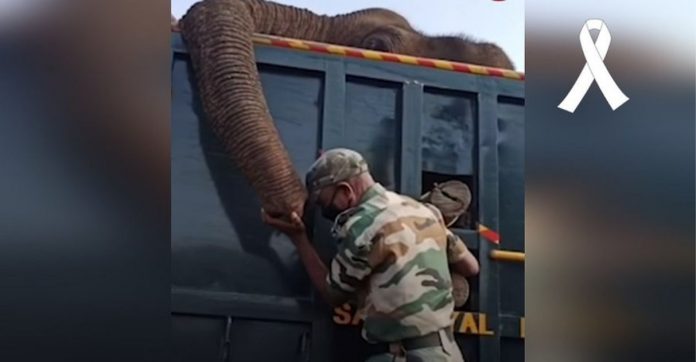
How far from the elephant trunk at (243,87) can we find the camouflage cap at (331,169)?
0.04 meters

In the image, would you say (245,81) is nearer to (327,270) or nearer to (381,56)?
(381,56)

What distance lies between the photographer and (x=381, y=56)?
2990 mm

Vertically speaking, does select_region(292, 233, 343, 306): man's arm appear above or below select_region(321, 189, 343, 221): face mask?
below

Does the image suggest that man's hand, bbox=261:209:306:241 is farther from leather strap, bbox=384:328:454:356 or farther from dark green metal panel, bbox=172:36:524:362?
leather strap, bbox=384:328:454:356

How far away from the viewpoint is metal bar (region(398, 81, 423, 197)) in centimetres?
296

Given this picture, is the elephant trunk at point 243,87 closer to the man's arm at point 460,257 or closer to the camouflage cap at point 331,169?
the camouflage cap at point 331,169

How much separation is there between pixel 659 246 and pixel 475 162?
0.68 m

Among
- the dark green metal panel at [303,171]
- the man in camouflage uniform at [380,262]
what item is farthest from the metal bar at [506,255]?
the man in camouflage uniform at [380,262]

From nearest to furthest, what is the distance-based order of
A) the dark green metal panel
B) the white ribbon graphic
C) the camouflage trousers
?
the dark green metal panel
the camouflage trousers
the white ribbon graphic

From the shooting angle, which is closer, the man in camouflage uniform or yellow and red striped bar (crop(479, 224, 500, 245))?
the man in camouflage uniform

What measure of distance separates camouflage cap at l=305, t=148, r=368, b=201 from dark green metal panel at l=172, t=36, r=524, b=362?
0.9 inches

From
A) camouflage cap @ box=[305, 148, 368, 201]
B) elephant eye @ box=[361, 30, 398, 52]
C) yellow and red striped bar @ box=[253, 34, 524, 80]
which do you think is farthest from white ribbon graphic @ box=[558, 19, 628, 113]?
camouflage cap @ box=[305, 148, 368, 201]

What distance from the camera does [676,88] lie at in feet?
11.5

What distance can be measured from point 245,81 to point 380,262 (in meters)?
0.52
